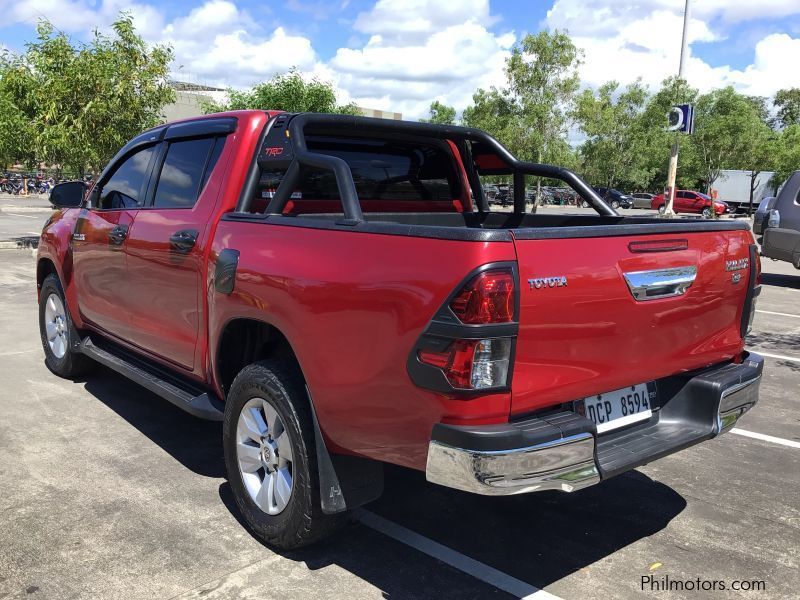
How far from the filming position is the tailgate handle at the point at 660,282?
9.11 ft

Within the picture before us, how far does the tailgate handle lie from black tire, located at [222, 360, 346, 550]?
1.47m

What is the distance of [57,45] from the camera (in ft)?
47.0

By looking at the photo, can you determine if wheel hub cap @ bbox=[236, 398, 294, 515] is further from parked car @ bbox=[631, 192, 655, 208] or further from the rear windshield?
parked car @ bbox=[631, 192, 655, 208]

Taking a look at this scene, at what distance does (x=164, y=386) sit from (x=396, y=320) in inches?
82.4

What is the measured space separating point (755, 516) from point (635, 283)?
1.76 meters

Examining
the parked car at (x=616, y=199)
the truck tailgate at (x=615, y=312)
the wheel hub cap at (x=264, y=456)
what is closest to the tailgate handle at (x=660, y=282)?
the truck tailgate at (x=615, y=312)

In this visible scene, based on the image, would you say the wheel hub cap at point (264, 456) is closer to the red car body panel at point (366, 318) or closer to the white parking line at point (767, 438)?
the red car body panel at point (366, 318)

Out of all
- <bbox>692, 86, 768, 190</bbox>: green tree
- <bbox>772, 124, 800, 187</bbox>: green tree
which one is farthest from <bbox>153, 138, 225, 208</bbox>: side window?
<bbox>772, 124, 800, 187</bbox>: green tree

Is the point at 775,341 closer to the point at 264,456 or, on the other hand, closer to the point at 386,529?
the point at 386,529

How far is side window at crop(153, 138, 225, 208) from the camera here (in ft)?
13.0

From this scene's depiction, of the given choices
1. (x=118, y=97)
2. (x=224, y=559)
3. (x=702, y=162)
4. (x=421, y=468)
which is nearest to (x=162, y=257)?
(x=224, y=559)

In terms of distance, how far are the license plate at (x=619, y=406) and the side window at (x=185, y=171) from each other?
244 centimetres

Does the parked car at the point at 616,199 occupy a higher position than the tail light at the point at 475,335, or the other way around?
the parked car at the point at 616,199

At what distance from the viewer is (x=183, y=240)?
150 inches
